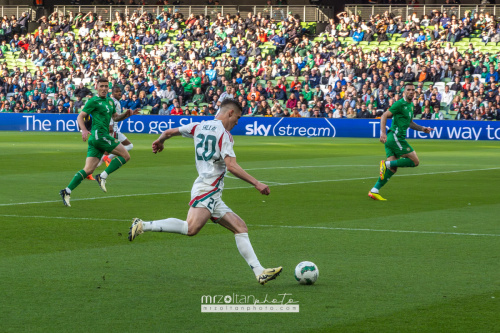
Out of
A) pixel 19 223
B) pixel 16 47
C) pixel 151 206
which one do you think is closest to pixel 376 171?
pixel 151 206

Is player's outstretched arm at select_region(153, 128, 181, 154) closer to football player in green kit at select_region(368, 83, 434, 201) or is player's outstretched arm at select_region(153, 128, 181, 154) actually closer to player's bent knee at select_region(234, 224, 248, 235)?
player's bent knee at select_region(234, 224, 248, 235)

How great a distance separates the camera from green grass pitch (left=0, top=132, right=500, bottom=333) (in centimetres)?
634

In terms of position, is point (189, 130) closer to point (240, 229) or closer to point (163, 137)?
point (163, 137)

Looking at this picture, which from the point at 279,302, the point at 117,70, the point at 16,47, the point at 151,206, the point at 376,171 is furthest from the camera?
the point at 16,47

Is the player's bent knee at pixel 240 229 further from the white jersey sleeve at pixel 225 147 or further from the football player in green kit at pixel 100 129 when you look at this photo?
the football player in green kit at pixel 100 129

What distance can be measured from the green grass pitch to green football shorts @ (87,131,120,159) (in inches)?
29.4

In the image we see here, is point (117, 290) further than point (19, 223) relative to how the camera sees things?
No

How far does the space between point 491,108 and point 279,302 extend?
1077 inches

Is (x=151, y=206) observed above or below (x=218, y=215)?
below

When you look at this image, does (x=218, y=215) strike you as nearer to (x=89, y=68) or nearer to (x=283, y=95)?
(x=283, y=95)

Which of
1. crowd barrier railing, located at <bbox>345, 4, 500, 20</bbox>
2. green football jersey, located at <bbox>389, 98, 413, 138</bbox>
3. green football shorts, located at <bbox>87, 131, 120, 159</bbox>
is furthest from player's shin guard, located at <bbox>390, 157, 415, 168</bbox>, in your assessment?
crowd barrier railing, located at <bbox>345, 4, 500, 20</bbox>

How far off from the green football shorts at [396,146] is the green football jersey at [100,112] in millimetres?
4973

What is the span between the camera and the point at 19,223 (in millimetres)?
11391

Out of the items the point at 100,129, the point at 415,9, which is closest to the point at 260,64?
the point at 415,9
